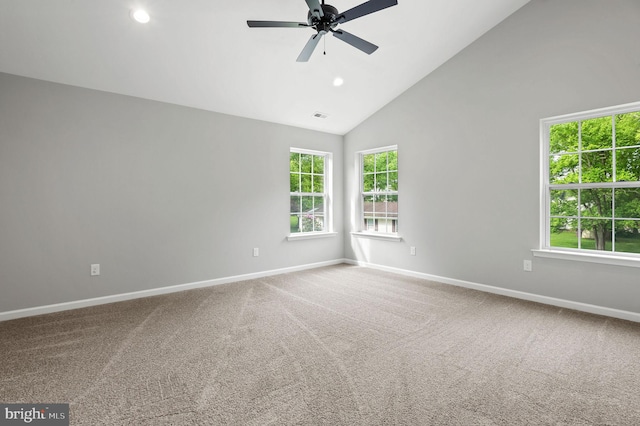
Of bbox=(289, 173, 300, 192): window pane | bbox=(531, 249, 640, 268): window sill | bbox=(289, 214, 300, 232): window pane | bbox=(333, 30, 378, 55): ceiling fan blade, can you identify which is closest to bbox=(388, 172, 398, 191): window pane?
bbox=(289, 173, 300, 192): window pane

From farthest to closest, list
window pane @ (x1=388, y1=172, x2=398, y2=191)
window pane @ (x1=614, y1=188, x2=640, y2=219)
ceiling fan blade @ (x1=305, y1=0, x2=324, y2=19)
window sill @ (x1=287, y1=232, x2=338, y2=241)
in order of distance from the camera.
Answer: window sill @ (x1=287, y1=232, x2=338, y2=241) < window pane @ (x1=388, y1=172, x2=398, y2=191) < window pane @ (x1=614, y1=188, x2=640, y2=219) < ceiling fan blade @ (x1=305, y1=0, x2=324, y2=19)

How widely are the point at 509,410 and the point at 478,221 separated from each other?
277 cm

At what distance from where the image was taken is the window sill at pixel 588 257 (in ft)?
Answer: 9.80

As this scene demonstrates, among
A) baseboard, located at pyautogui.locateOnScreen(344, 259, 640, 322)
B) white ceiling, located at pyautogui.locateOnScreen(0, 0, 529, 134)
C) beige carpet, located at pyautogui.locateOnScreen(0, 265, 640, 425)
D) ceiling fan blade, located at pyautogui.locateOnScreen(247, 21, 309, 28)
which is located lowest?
beige carpet, located at pyautogui.locateOnScreen(0, 265, 640, 425)

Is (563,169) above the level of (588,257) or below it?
above

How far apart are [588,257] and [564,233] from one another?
38 centimetres

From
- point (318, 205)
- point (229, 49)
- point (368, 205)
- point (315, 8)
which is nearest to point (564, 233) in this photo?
point (368, 205)

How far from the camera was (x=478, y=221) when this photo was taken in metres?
4.09

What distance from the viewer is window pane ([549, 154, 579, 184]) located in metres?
3.41

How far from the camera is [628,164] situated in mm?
3113

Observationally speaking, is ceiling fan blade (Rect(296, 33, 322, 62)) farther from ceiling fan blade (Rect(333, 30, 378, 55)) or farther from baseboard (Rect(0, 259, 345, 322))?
baseboard (Rect(0, 259, 345, 322))

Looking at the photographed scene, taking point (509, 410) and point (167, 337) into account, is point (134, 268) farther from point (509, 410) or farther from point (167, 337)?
point (509, 410)

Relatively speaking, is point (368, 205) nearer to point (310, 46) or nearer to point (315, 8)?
point (310, 46)

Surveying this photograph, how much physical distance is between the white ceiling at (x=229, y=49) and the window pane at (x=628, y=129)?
1706 millimetres
